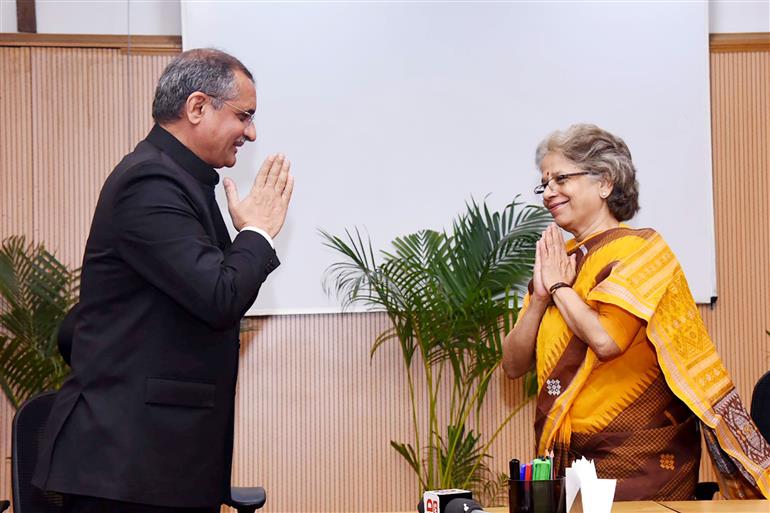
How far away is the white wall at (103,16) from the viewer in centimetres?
463

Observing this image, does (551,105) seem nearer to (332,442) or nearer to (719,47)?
(719,47)

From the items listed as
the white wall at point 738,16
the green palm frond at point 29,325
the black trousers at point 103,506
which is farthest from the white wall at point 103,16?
the black trousers at point 103,506

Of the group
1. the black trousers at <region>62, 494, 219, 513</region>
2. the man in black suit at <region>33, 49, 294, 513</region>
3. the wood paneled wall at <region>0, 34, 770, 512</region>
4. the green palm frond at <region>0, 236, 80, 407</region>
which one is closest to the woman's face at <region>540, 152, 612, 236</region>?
the man in black suit at <region>33, 49, 294, 513</region>

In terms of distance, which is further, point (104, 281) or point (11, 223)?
A: point (11, 223)

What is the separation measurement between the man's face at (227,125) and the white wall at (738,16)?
3.50 metres

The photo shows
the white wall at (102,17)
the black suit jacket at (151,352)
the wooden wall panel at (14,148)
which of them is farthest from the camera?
the white wall at (102,17)

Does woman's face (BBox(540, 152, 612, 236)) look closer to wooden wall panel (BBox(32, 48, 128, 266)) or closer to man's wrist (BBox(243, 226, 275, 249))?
man's wrist (BBox(243, 226, 275, 249))

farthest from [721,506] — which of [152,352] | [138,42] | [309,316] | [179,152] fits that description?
[138,42]

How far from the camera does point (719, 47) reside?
15.8 ft

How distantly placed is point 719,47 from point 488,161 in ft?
4.36

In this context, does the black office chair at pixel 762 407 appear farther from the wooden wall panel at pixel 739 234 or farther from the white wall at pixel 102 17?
the white wall at pixel 102 17

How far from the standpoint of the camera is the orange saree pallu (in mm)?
2432

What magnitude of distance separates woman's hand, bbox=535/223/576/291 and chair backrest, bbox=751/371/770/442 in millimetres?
682

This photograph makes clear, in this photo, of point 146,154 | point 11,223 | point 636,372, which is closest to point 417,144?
point 11,223
